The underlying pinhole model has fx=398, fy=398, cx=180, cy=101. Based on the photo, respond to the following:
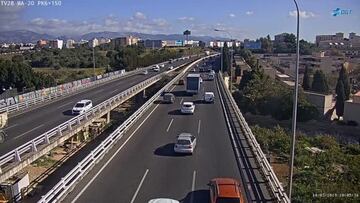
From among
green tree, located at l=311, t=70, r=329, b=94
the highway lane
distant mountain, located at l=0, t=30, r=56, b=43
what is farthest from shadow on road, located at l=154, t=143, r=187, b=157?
distant mountain, located at l=0, t=30, r=56, b=43

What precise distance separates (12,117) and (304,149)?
2443cm

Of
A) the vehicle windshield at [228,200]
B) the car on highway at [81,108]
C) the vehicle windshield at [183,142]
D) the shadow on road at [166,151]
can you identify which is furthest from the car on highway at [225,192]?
the car on highway at [81,108]

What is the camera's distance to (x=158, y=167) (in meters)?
19.1

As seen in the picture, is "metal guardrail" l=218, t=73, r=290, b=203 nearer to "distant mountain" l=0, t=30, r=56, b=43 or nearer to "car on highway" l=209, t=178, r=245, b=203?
"car on highway" l=209, t=178, r=245, b=203

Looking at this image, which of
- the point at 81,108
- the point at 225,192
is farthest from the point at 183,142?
the point at 81,108

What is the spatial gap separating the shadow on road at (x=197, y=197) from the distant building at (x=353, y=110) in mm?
46222

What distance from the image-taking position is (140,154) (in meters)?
21.5

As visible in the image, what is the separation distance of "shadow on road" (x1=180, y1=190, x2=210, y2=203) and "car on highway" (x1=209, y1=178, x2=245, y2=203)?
78 centimetres

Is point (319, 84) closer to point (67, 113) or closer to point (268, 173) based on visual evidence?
point (67, 113)

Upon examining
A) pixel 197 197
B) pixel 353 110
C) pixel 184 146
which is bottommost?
pixel 353 110

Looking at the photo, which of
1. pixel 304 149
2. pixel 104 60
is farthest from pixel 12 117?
pixel 104 60

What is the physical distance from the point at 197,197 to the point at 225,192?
1.93 metres

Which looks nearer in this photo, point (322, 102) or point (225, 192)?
point (225, 192)

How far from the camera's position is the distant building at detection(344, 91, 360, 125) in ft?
183
